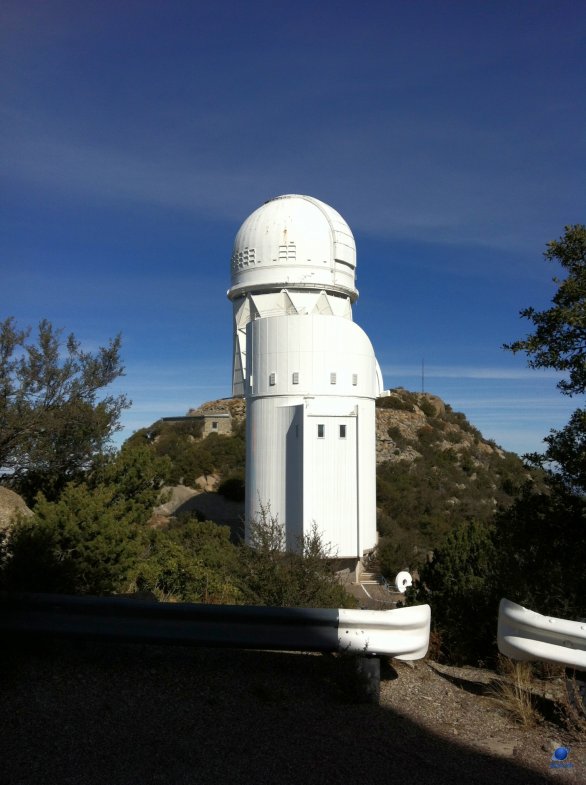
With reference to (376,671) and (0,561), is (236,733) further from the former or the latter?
(0,561)

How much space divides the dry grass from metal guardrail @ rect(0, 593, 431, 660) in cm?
59

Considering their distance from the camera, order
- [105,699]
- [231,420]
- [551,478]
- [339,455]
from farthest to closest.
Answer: [231,420] < [339,455] < [551,478] < [105,699]

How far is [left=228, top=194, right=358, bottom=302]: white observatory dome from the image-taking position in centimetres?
2414

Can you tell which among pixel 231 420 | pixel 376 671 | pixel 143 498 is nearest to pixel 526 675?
pixel 376 671

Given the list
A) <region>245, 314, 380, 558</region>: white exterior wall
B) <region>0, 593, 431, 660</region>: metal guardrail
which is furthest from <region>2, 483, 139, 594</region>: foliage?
<region>245, 314, 380, 558</region>: white exterior wall

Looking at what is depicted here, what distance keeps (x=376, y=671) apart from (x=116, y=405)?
11.9 m

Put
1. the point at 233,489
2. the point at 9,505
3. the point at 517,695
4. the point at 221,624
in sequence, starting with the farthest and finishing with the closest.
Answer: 1. the point at 233,489
2. the point at 9,505
3. the point at 221,624
4. the point at 517,695

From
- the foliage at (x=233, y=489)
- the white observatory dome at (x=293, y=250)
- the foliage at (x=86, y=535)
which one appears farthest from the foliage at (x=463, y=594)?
the foliage at (x=233, y=489)

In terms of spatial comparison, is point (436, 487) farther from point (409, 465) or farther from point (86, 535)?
point (86, 535)

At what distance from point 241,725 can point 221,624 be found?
777 millimetres

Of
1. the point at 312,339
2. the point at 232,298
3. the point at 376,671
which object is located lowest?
the point at 376,671

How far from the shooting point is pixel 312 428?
2005cm

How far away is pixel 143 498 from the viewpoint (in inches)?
677

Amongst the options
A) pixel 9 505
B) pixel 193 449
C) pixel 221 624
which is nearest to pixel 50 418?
pixel 9 505
